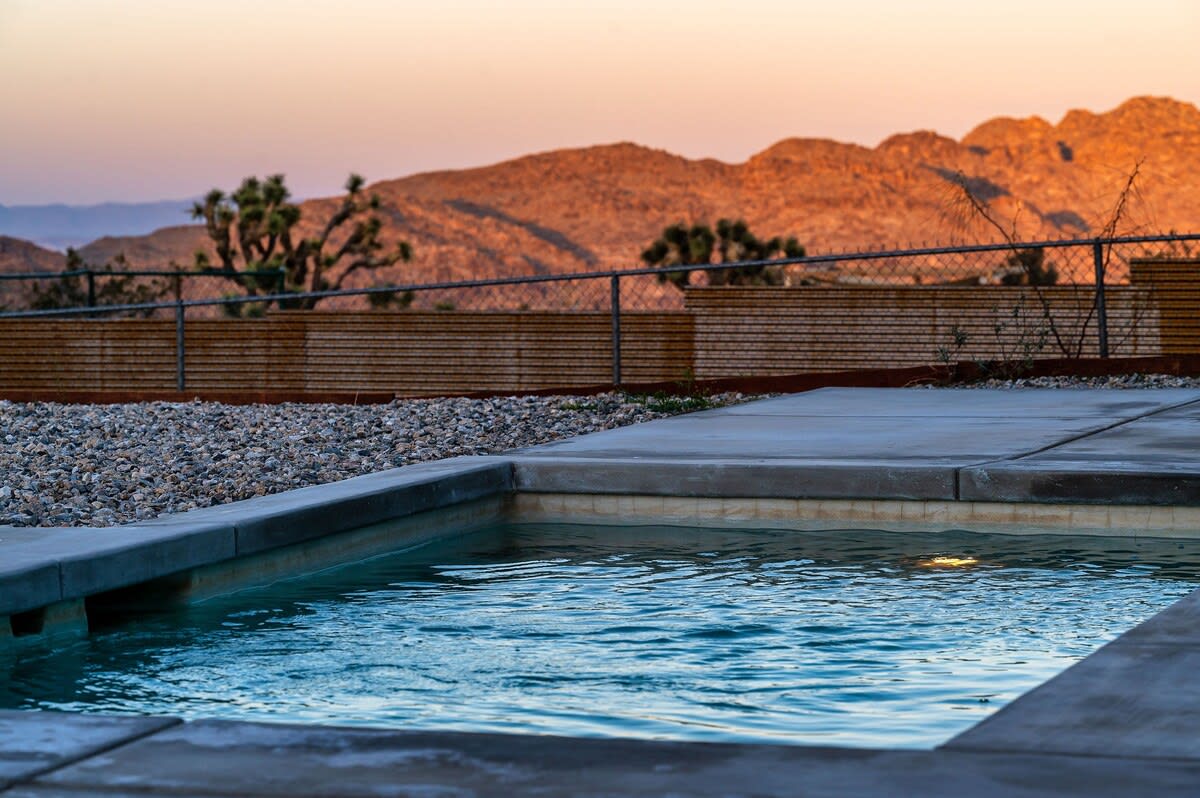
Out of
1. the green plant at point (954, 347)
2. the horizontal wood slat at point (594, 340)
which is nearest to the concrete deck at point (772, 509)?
the green plant at point (954, 347)

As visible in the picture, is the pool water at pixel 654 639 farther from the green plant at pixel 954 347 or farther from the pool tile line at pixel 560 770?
the green plant at pixel 954 347

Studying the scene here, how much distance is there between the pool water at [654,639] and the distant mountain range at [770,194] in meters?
79.4

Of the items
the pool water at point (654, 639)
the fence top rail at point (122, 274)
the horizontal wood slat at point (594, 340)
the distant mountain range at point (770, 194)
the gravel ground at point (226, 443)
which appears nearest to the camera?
the pool water at point (654, 639)

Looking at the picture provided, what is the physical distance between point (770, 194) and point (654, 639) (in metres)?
109

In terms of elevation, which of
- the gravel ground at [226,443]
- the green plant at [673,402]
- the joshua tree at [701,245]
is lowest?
the gravel ground at [226,443]

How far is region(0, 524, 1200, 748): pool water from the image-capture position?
470 cm

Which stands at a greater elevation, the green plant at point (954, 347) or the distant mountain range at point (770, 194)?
the distant mountain range at point (770, 194)

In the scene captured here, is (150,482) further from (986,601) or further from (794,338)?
(794,338)

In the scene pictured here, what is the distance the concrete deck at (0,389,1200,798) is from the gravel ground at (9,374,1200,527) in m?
0.76

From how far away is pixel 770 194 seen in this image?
11306 cm

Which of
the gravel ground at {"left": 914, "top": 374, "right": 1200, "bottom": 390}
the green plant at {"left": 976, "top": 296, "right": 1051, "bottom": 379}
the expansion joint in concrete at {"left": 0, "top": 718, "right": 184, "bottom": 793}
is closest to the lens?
the expansion joint in concrete at {"left": 0, "top": 718, "right": 184, "bottom": 793}

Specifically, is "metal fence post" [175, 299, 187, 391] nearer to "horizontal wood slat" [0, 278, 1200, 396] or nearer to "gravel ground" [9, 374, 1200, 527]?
"horizontal wood slat" [0, 278, 1200, 396]

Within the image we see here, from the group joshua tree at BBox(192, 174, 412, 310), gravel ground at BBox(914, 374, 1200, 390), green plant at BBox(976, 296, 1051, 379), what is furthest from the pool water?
joshua tree at BBox(192, 174, 412, 310)

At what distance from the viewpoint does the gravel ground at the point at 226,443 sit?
26.5 feet
